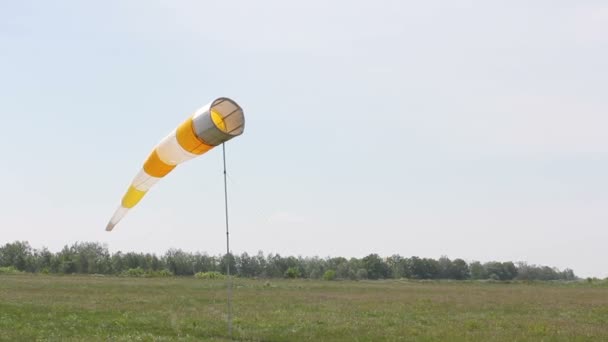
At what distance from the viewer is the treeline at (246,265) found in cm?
14538

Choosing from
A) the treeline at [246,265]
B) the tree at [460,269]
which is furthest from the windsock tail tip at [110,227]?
the tree at [460,269]

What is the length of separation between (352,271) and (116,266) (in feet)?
180

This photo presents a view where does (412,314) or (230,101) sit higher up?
(230,101)

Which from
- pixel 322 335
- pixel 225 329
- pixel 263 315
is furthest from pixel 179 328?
pixel 263 315

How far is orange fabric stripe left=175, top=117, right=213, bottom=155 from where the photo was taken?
51.3ft

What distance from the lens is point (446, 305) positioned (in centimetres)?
3562

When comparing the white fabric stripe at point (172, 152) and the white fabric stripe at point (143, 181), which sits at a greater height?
the white fabric stripe at point (172, 152)

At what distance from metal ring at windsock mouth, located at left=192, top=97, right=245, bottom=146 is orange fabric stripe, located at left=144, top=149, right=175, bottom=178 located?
1389 millimetres

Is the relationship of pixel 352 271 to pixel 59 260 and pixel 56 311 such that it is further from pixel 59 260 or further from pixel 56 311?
pixel 56 311

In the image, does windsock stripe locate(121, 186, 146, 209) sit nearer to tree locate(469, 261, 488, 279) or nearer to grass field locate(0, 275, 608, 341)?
grass field locate(0, 275, 608, 341)

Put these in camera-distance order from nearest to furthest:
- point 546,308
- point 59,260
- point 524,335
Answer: point 524,335, point 546,308, point 59,260

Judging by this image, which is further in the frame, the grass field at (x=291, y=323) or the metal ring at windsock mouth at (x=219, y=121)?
the grass field at (x=291, y=323)

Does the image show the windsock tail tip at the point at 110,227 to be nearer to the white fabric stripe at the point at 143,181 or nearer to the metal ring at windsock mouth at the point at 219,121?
the white fabric stripe at the point at 143,181

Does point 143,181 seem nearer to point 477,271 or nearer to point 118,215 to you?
point 118,215
